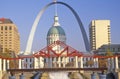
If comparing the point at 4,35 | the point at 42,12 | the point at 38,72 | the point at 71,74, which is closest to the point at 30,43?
the point at 42,12

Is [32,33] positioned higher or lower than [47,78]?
higher

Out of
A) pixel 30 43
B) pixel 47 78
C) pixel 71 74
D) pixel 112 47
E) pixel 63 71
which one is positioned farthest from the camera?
pixel 112 47

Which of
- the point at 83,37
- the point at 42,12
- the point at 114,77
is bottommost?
the point at 114,77

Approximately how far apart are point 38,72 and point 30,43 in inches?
2706

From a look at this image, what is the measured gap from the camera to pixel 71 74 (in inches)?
2948

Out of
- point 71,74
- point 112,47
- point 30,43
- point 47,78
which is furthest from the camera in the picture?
point 112,47

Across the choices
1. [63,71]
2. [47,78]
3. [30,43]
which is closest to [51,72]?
[63,71]

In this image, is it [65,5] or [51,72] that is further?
[65,5]

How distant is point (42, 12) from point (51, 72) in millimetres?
81424

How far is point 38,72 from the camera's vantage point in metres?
83.3

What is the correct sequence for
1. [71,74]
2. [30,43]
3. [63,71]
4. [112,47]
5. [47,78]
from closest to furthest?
[47,78] < [71,74] < [63,71] < [30,43] < [112,47]

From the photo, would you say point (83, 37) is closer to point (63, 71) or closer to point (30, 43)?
point (30, 43)

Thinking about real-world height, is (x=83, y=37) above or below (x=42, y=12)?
below

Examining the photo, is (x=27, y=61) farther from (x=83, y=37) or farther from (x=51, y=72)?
(x=51, y=72)
